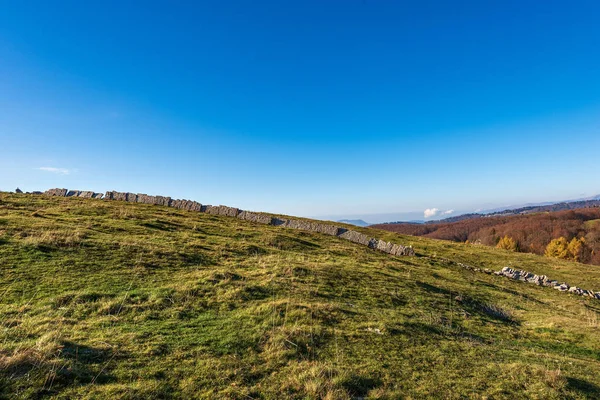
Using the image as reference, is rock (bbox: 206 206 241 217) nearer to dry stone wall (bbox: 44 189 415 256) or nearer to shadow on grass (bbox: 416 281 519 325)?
dry stone wall (bbox: 44 189 415 256)

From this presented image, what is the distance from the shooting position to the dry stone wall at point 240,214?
3058 cm

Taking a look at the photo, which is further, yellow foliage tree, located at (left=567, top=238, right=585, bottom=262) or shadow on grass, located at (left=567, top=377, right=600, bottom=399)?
yellow foliage tree, located at (left=567, top=238, right=585, bottom=262)

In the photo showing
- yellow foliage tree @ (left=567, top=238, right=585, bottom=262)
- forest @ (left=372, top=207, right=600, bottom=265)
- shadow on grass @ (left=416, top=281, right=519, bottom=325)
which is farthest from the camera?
forest @ (left=372, top=207, right=600, bottom=265)

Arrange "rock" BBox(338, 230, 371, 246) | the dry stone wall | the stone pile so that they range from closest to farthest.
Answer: the stone pile
"rock" BBox(338, 230, 371, 246)
the dry stone wall

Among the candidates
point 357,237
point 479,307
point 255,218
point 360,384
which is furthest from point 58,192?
point 479,307

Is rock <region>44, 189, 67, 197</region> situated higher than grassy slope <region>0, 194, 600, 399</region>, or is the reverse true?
rock <region>44, 189, 67, 197</region>

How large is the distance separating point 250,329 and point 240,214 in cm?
2833

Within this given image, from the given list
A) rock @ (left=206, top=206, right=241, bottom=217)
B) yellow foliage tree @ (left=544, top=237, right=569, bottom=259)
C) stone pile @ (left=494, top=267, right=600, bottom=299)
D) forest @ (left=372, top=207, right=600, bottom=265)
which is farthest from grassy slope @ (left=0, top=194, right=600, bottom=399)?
yellow foliage tree @ (left=544, top=237, right=569, bottom=259)

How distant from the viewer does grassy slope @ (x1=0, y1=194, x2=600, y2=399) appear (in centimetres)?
577

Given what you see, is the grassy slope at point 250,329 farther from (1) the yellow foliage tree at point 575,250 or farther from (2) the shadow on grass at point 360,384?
(1) the yellow foliage tree at point 575,250

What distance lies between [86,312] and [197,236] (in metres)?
12.1

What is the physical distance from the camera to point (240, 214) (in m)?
35.8

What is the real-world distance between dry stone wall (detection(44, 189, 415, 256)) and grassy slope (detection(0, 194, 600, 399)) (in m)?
13.2

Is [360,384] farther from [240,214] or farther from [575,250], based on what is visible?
[575,250]
